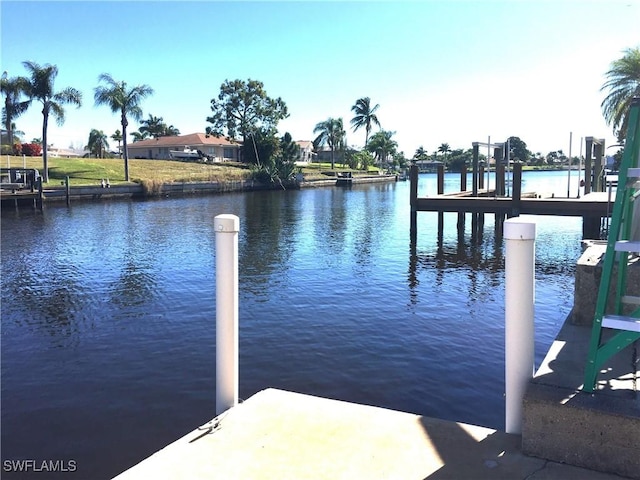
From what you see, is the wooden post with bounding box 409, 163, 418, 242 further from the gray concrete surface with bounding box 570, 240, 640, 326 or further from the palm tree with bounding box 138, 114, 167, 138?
the palm tree with bounding box 138, 114, 167, 138

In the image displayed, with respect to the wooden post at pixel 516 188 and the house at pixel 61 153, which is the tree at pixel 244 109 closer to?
the house at pixel 61 153

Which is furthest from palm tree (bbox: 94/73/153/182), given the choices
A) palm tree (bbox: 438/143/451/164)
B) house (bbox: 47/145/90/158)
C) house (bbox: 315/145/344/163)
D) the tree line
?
palm tree (bbox: 438/143/451/164)

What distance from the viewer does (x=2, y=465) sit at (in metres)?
5.55

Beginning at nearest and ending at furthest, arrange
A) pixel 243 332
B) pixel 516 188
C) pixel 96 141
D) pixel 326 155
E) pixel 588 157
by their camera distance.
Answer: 1. pixel 243 332
2. pixel 516 188
3. pixel 588 157
4. pixel 96 141
5. pixel 326 155

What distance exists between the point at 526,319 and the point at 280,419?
6.33ft

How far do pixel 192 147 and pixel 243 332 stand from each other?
75.0 m

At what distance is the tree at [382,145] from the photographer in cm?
11838

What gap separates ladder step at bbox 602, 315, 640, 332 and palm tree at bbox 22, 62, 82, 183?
51.6m

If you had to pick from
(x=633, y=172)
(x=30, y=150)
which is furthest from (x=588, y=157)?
(x=30, y=150)

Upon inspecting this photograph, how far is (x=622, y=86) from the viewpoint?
96.7ft

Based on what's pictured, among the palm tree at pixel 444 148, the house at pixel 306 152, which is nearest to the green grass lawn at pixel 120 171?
the house at pixel 306 152

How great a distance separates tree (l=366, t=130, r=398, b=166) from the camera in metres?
118

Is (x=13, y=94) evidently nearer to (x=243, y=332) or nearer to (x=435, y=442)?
(x=243, y=332)

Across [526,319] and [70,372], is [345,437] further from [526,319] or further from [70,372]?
[70,372]
